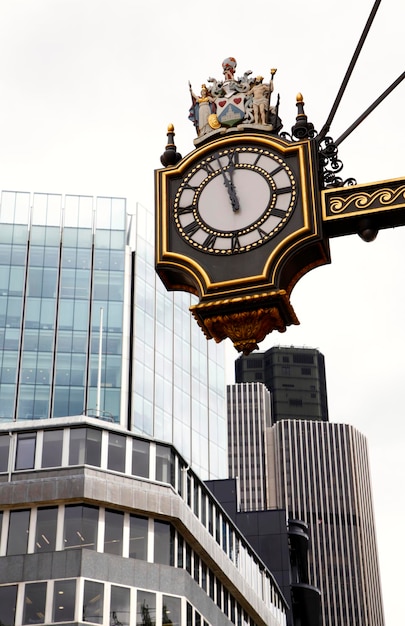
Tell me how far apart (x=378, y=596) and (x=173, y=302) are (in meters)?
110

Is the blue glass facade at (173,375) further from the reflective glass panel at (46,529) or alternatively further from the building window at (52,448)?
the reflective glass panel at (46,529)

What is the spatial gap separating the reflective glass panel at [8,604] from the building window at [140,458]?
7.50 metres

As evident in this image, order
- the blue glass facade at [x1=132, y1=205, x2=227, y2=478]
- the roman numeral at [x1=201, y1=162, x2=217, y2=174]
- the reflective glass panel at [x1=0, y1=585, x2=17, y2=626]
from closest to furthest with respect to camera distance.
Answer: 1. the roman numeral at [x1=201, y1=162, x2=217, y2=174]
2. the reflective glass panel at [x1=0, y1=585, x2=17, y2=626]
3. the blue glass facade at [x1=132, y1=205, x2=227, y2=478]

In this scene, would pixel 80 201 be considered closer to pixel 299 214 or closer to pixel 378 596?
pixel 299 214

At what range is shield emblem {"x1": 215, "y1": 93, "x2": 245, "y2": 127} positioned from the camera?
9.39m

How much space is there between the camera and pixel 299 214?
8562 millimetres

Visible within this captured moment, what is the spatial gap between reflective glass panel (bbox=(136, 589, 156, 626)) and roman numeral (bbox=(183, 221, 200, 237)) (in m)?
39.0

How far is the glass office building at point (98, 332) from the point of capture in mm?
81062

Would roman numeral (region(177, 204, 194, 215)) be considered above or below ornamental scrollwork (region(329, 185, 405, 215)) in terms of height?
above

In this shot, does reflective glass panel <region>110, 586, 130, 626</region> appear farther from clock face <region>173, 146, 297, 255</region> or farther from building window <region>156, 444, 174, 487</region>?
clock face <region>173, 146, 297, 255</region>

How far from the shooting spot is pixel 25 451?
49656 mm

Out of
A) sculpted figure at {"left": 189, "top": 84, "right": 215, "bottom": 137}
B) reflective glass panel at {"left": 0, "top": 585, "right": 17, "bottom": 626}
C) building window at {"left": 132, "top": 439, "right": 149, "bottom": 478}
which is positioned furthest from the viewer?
building window at {"left": 132, "top": 439, "right": 149, "bottom": 478}

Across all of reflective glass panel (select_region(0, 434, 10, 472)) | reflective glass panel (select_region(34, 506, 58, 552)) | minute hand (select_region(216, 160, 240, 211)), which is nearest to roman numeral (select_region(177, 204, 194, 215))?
minute hand (select_region(216, 160, 240, 211))

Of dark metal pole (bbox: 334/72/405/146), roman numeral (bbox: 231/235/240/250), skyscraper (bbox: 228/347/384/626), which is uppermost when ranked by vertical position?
skyscraper (bbox: 228/347/384/626)
